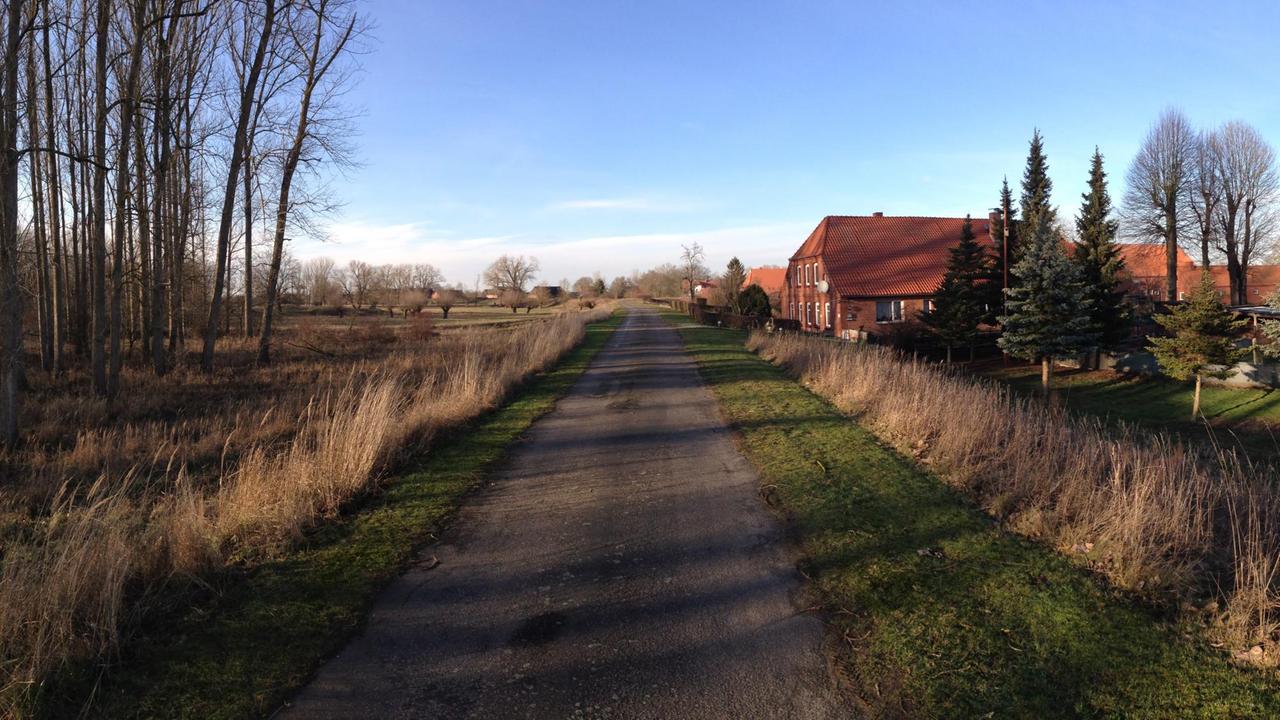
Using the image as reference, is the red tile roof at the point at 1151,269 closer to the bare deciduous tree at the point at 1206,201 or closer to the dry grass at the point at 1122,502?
the bare deciduous tree at the point at 1206,201

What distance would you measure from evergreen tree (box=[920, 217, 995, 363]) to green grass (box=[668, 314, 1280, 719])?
2697 centimetres

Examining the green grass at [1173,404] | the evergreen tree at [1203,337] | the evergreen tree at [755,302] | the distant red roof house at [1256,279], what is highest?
the distant red roof house at [1256,279]

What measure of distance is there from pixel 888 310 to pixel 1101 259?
492 inches

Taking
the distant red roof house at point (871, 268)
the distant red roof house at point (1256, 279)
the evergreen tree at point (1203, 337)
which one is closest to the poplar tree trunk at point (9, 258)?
the evergreen tree at point (1203, 337)

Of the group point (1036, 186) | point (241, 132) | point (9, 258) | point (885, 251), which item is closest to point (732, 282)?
point (885, 251)

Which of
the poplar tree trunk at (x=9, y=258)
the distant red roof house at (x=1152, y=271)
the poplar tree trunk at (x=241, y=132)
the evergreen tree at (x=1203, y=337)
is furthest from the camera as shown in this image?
the distant red roof house at (x=1152, y=271)

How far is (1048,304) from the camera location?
1013 inches

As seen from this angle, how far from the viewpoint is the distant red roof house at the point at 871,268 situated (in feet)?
135

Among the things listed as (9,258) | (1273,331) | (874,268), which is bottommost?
→ (1273,331)

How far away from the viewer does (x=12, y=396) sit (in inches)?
396

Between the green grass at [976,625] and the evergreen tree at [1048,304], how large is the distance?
899 inches

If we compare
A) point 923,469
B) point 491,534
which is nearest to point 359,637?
point 491,534

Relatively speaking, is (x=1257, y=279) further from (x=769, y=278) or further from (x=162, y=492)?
(x=162, y=492)

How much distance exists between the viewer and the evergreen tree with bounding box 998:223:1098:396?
1000 inches
